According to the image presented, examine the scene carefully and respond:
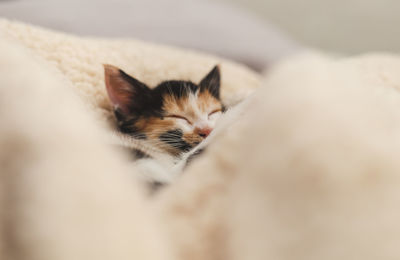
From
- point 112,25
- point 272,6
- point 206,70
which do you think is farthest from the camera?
point 272,6

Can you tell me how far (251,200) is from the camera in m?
0.31

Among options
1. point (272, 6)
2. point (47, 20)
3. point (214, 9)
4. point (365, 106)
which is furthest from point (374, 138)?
point (272, 6)

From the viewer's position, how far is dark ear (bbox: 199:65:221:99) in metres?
0.83

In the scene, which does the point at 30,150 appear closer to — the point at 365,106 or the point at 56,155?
the point at 56,155

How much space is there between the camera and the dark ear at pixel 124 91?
72cm

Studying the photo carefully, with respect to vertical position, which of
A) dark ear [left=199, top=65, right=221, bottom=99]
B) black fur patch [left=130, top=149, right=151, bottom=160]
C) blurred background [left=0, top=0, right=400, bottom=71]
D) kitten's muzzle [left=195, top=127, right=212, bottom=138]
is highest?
dark ear [left=199, top=65, right=221, bottom=99]

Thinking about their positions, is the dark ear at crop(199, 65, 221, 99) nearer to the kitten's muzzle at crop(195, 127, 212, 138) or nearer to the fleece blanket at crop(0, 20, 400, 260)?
the kitten's muzzle at crop(195, 127, 212, 138)

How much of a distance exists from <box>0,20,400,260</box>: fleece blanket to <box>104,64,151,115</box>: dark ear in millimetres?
356

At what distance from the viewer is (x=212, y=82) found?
855 millimetres

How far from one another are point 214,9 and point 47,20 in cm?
61

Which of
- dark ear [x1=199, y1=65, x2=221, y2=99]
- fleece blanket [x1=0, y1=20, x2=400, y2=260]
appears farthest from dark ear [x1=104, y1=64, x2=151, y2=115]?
fleece blanket [x1=0, y1=20, x2=400, y2=260]

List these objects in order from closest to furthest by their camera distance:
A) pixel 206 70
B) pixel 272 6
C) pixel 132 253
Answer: pixel 132 253 < pixel 206 70 < pixel 272 6

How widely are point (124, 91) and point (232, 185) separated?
451 mm

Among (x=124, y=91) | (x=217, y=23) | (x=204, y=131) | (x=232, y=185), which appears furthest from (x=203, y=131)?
(x=217, y=23)
